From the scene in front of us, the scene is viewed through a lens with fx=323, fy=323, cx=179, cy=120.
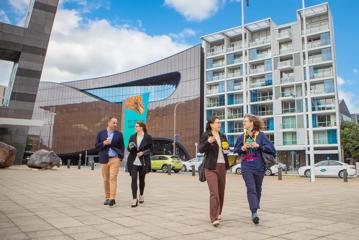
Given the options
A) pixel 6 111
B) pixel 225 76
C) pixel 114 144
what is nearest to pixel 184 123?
pixel 225 76

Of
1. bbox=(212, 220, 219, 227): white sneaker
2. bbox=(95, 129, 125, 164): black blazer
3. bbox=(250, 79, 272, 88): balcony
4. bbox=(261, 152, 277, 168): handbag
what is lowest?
bbox=(212, 220, 219, 227): white sneaker

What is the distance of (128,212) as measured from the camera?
5773mm

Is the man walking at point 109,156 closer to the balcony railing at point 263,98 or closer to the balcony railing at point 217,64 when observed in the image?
the balcony railing at point 263,98

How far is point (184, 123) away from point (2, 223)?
5282 cm

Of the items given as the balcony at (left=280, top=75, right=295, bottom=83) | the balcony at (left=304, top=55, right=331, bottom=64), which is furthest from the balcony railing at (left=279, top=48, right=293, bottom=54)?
the balcony at (left=280, top=75, right=295, bottom=83)

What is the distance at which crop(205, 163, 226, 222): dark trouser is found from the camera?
473 centimetres

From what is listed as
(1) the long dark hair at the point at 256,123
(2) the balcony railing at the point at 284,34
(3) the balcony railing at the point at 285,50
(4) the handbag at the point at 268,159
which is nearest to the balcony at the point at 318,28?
(2) the balcony railing at the point at 284,34

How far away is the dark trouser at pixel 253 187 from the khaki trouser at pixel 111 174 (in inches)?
109

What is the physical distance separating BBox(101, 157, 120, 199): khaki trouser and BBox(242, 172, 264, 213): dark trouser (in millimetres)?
2764

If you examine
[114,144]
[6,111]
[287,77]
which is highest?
[287,77]

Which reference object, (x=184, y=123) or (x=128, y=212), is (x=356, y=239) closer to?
(x=128, y=212)

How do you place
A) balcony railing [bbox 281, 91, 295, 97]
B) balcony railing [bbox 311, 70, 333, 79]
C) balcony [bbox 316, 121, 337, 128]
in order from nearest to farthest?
balcony [bbox 316, 121, 337, 128], balcony railing [bbox 311, 70, 333, 79], balcony railing [bbox 281, 91, 295, 97]

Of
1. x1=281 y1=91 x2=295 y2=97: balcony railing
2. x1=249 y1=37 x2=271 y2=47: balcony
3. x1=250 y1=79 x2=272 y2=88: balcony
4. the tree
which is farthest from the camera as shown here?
x1=249 y1=37 x2=271 y2=47: balcony

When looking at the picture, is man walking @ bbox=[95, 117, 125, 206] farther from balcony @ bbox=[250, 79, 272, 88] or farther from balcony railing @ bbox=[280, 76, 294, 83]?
balcony @ bbox=[250, 79, 272, 88]
